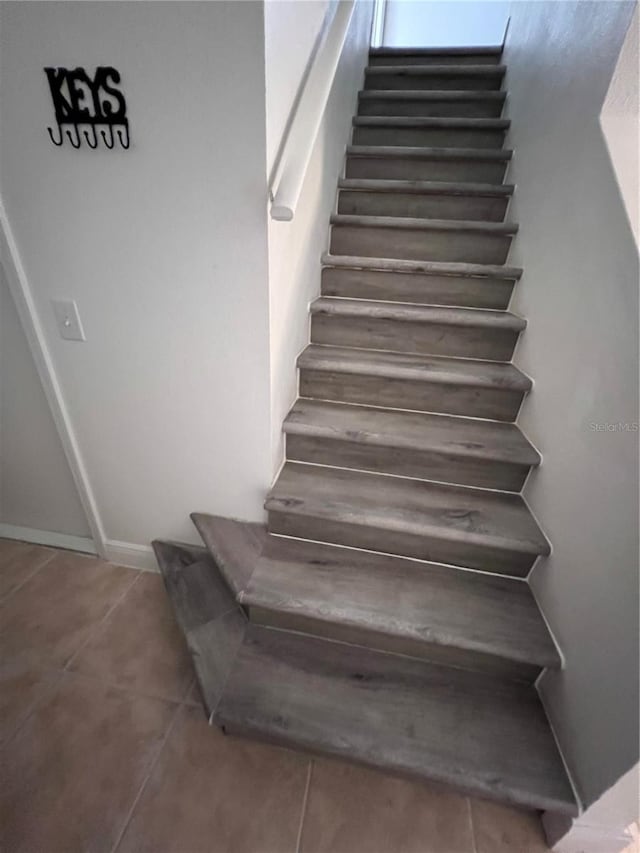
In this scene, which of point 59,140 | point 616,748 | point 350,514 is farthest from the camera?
point 350,514

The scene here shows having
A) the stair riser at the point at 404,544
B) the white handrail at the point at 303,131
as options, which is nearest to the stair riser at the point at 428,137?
the white handrail at the point at 303,131

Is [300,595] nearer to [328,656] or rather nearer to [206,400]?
[328,656]

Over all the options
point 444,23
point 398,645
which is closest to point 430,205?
point 398,645

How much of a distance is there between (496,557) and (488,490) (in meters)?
0.25

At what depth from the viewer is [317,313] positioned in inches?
64.7

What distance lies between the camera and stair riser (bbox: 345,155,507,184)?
2.02 metres

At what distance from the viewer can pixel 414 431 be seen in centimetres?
142

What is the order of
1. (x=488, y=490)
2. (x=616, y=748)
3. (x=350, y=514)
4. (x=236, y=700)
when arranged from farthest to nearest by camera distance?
(x=488, y=490) < (x=350, y=514) < (x=236, y=700) < (x=616, y=748)

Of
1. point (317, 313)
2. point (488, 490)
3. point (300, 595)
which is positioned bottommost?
point (300, 595)

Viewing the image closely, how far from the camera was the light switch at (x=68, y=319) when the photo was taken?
115 centimetres

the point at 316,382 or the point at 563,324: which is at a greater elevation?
the point at 563,324

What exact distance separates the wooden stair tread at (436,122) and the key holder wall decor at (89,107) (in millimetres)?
1770

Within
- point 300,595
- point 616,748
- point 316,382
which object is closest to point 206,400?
point 316,382

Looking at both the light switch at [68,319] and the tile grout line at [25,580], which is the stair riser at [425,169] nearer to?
the light switch at [68,319]
